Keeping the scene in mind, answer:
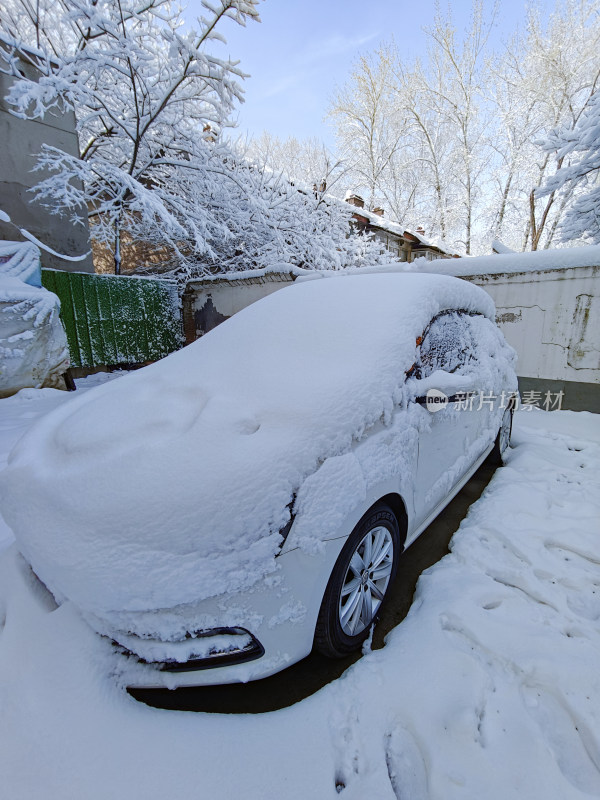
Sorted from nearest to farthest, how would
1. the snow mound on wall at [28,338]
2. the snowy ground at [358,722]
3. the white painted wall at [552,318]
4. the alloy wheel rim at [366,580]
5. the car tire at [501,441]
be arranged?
the snowy ground at [358,722]
the alloy wheel rim at [366,580]
the car tire at [501,441]
the white painted wall at [552,318]
the snow mound on wall at [28,338]

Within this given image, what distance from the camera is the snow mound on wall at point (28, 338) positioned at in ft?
15.3

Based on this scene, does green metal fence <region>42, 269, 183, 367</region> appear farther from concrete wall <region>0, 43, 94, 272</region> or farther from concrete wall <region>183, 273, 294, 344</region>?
concrete wall <region>0, 43, 94, 272</region>

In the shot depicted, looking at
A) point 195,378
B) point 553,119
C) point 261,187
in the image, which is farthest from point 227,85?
point 553,119

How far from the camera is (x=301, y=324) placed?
2314mm

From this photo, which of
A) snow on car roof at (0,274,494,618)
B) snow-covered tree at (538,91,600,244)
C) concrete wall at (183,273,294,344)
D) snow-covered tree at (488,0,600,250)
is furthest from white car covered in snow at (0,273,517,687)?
snow-covered tree at (488,0,600,250)

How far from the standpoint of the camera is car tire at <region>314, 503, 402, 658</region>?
4.94 feet

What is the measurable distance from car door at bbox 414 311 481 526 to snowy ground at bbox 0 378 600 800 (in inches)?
25.1

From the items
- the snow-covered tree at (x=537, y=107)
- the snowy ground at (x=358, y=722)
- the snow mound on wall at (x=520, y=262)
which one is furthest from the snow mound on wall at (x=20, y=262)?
the snow-covered tree at (x=537, y=107)

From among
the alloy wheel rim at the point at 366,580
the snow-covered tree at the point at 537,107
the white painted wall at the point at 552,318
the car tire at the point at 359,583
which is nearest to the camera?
the car tire at the point at 359,583

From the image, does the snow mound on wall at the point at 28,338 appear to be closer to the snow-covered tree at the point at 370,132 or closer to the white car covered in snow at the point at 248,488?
the white car covered in snow at the point at 248,488

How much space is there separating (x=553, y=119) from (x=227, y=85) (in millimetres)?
16776

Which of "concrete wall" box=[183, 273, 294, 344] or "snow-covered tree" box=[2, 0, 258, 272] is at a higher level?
"snow-covered tree" box=[2, 0, 258, 272]

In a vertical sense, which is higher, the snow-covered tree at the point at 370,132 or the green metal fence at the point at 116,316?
the snow-covered tree at the point at 370,132

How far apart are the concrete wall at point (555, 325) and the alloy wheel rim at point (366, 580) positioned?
424 centimetres
